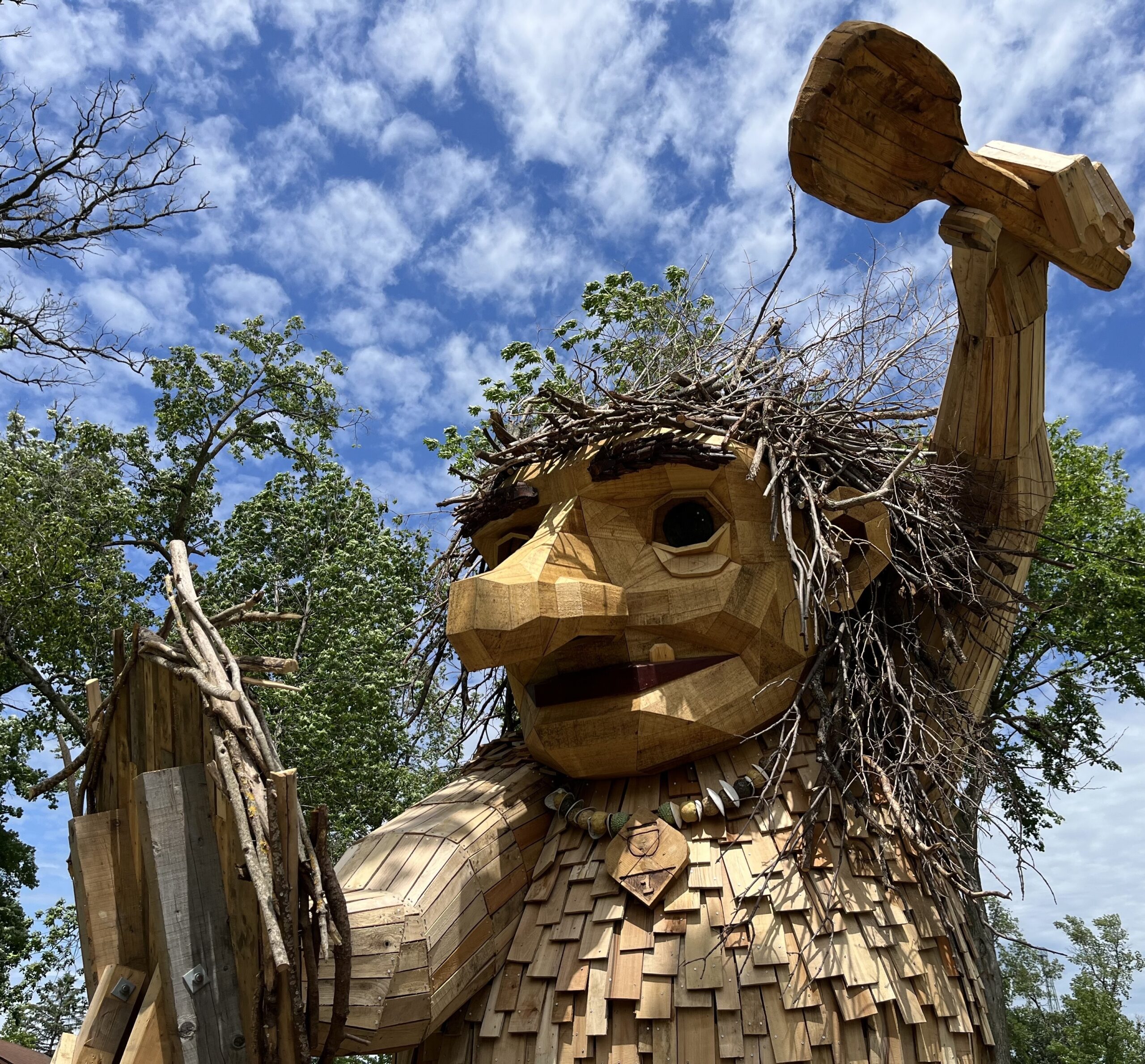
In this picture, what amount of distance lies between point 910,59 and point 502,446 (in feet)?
5.49

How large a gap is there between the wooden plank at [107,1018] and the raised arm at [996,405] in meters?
2.41

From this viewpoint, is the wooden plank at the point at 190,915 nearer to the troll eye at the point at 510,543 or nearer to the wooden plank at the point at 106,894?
the wooden plank at the point at 106,894

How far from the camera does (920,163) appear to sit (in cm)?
257

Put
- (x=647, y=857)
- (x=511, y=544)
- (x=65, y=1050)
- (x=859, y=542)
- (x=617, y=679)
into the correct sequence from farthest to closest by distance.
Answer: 1. (x=511, y=544)
2. (x=859, y=542)
3. (x=617, y=679)
4. (x=647, y=857)
5. (x=65, y=1050)

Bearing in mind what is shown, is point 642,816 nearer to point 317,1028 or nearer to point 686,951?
point 686,951

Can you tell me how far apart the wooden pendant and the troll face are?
0.17 metres

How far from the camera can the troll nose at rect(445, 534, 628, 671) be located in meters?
2.47

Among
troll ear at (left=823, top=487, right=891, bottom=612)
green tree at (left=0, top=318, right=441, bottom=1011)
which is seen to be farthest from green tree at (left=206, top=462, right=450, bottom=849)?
troll ear at (left=823, top=487, right=891, bottom=612)

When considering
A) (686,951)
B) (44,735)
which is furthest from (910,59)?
(44,735)

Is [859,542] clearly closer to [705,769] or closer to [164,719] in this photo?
[705,769]

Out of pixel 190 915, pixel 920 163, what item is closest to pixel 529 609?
pixel 190 915

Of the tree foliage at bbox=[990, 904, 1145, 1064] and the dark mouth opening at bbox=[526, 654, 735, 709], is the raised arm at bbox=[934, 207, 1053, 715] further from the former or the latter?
the tree foliage at bbox=[990, 904, 1145, 1064]

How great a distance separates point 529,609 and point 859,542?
0.95m

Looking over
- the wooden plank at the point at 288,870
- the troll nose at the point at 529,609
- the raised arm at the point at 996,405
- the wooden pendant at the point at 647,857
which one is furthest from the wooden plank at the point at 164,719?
the raised arm at the point at 996,405
